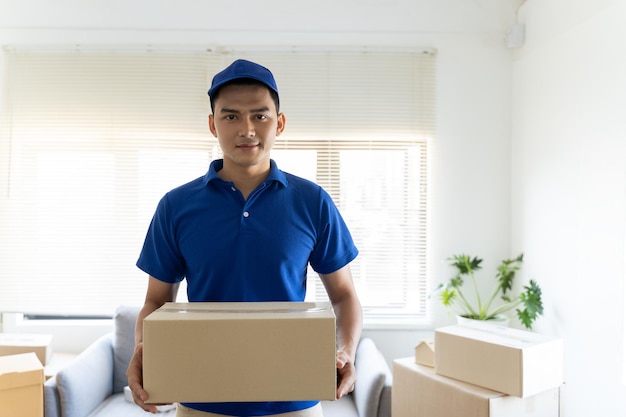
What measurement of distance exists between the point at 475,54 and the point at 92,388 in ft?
9.17

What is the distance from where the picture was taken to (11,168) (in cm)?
316

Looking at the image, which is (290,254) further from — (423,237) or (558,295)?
(423,237)

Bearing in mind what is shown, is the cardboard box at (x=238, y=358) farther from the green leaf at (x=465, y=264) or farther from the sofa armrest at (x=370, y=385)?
the green leaf at (x=465, y=264)

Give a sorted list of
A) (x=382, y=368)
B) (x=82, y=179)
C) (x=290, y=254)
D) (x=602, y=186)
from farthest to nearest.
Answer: (x=82, y=179) → (x=382, y=368) → (x=602, y=186) → (x=290, y=254)

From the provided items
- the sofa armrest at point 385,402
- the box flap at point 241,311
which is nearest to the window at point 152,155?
the sofa armrest at point 385,402

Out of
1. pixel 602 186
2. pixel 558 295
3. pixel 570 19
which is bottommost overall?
pixel 558 295

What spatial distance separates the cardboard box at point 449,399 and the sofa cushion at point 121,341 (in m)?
1.44

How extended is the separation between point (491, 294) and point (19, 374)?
2558mm

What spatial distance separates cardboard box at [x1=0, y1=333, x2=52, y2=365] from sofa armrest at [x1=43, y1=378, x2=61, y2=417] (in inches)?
17.2

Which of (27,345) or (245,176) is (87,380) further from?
(245,176)

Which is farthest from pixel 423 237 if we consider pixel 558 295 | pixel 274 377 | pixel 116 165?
pixel 274 377

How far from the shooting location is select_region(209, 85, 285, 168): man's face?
122 centimetres

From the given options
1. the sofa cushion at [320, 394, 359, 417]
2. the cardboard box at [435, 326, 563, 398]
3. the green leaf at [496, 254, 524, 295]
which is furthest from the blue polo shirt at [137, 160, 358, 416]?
the green leaf at [496, 254, 524, 295]

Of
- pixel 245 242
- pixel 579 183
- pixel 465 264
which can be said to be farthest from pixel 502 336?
pixel 245 242
